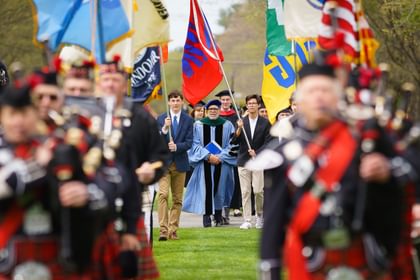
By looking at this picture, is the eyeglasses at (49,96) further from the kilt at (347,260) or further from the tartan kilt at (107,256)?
the kilt at (347,260)

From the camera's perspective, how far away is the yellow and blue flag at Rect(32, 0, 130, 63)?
14070 millimetres

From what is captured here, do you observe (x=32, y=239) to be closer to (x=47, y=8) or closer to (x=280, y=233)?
(x=280, y=233)

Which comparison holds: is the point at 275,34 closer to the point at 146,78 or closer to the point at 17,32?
the point at 146,78

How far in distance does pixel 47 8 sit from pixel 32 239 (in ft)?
20.5

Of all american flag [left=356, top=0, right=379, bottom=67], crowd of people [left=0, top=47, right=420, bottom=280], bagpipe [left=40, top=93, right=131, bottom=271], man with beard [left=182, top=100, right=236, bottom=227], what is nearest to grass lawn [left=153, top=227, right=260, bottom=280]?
man with beard [left=182, top=100, right=236, bottom=227]

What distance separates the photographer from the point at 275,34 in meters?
20.4

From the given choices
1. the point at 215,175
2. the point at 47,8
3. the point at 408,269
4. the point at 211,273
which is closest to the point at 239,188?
the point at 215,175

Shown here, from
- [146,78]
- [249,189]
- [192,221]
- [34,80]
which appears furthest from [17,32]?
[34,80]

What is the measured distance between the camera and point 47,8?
14.6m

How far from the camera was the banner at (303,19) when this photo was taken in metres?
15.5

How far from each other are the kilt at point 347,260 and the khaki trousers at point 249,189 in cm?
1342

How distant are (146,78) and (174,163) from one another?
247 centimetres

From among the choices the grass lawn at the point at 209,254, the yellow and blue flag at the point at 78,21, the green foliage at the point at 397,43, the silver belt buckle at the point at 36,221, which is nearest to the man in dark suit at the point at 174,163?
the grass lawn at the point at 209,254

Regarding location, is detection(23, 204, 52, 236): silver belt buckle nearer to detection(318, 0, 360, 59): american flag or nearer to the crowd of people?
the crowd of people
